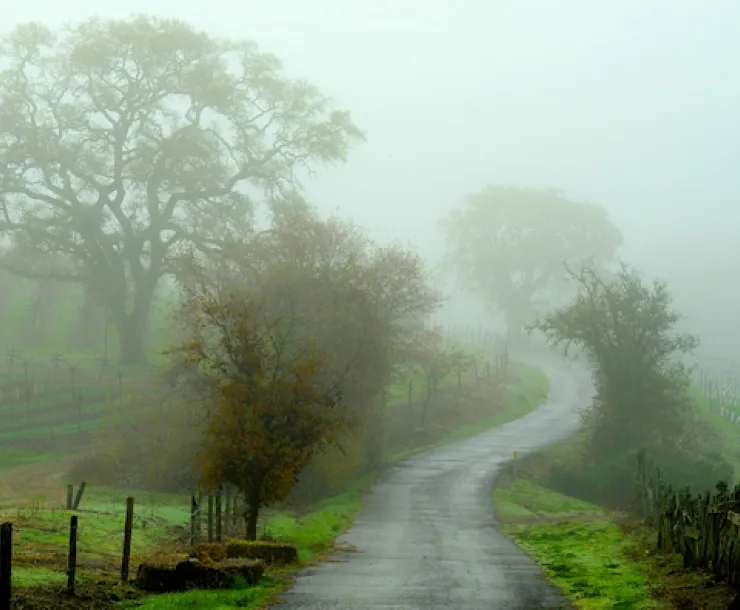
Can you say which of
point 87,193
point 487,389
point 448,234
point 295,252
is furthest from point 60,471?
point 448,234

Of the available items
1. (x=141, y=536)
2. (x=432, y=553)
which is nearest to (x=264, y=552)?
(x=141, y=536)

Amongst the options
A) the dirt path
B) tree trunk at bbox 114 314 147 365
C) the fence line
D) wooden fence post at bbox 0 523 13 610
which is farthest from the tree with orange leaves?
tree trunk at bbox 114 314 147 365

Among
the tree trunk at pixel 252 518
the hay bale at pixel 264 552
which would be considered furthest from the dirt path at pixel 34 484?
the hay bale at pixel 264 552

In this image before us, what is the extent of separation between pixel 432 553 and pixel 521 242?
99.2m

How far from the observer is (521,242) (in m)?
124

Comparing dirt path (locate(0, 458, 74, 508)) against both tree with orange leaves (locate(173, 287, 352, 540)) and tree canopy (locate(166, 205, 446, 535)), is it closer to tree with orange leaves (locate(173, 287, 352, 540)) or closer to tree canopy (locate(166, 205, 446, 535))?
tree canopy (locate(166, 205, 446, 535))

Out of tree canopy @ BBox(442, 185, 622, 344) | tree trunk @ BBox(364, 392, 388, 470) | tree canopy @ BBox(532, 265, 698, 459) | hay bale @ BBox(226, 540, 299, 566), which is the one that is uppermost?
tree canopy @ BBox(442, 185, 622, 344)

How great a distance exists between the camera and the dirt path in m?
36.6

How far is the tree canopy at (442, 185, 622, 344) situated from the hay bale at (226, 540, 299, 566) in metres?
101

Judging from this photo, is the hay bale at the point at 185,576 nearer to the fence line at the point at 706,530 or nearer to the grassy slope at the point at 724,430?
the fence line at the point at 706,530

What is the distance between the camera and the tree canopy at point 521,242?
407 ft

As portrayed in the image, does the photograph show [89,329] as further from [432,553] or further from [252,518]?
[432,553]

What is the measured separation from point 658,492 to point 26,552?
1711cm

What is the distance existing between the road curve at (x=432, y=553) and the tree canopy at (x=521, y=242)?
215 feet
